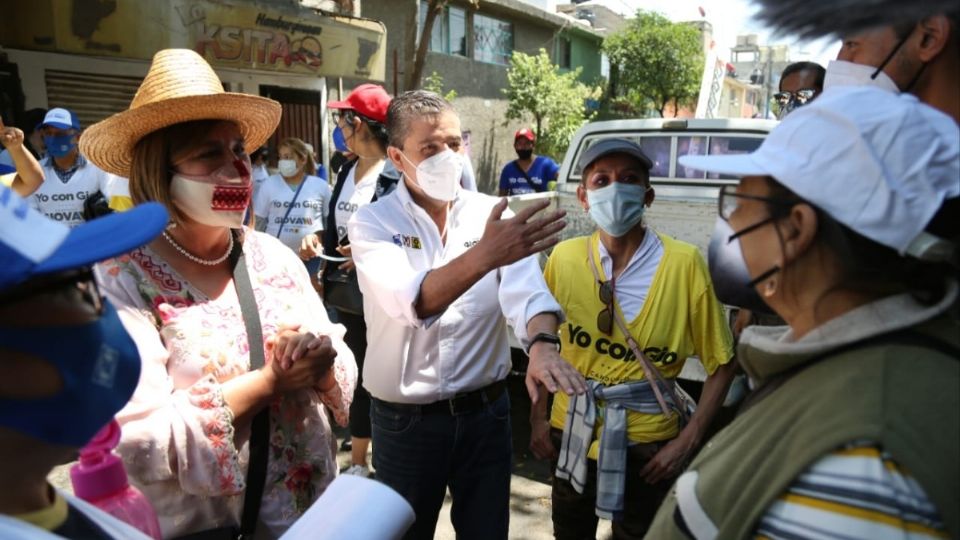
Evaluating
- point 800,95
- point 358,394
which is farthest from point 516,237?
point 800,95

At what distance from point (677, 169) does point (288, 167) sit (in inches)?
124

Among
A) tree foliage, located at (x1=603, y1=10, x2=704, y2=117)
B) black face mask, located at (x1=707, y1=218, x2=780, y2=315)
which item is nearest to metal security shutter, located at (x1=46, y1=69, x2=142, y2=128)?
black face mask, located at (x1=707, y1=218, x2=780, y2=315)

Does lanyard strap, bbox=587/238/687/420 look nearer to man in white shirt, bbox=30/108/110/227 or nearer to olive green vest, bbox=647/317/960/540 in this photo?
olive green vest, bbox=647/317/960/540

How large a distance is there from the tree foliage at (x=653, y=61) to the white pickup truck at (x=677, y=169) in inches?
768

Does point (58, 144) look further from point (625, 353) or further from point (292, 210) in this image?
point (625, 353)

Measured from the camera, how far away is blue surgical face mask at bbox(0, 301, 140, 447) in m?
0.87

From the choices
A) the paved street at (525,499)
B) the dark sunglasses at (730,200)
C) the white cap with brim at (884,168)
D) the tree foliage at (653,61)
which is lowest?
the paved street at (525,499)

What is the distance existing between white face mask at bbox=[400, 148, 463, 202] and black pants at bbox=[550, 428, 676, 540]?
104 cm

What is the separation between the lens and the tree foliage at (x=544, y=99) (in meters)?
16.9

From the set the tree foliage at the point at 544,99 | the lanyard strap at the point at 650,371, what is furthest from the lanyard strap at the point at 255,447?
the tree foliage at the point at 544,99

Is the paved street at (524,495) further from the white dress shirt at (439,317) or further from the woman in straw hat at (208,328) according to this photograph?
the woman in straw hat at (208,328)

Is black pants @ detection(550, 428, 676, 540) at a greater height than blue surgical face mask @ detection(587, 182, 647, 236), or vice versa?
blue surgical face mask @ detection(587, 182, 647, 236)

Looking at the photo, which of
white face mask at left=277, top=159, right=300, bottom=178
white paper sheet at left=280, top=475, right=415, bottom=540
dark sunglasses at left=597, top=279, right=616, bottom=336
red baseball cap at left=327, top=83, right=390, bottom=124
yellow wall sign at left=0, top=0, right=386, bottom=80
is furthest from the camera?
yellow wall sign at left=0, top=0, right=386, bottom=80

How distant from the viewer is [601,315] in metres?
2.41
